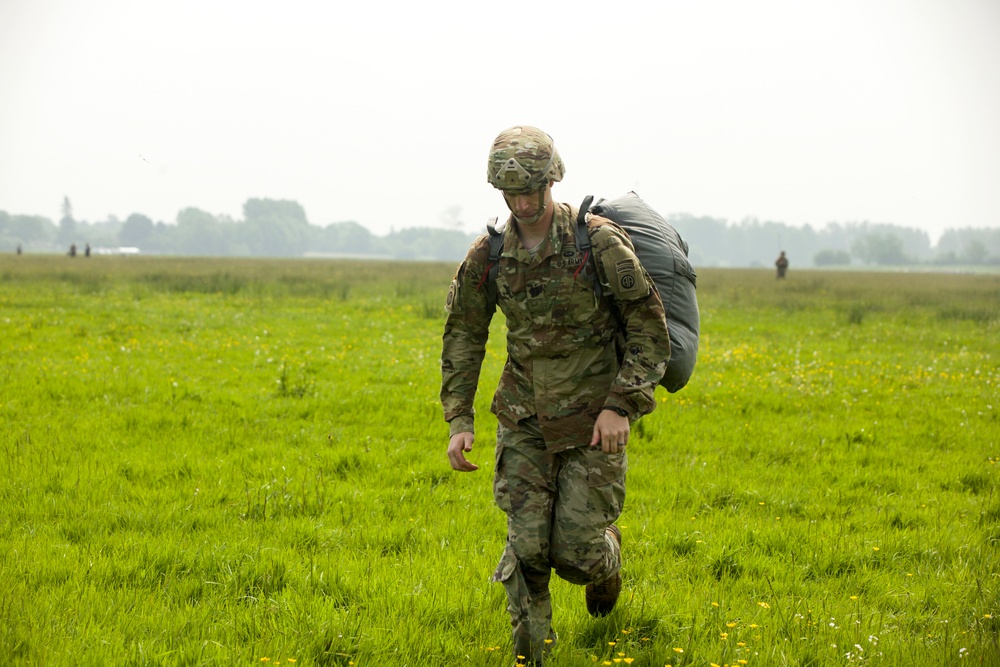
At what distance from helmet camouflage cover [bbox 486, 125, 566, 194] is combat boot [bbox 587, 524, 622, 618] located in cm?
185

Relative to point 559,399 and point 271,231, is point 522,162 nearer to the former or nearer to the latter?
point 559,399

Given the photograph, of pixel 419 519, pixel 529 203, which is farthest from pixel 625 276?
pixel 419 519

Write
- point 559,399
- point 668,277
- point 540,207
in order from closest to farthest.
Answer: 1. point 540,207
2. point 559,399
3. point 668,277

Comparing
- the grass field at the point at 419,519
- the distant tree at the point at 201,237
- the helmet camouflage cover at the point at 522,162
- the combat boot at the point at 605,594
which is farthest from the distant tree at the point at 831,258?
the helmet camouflage cover at the point at 522,162

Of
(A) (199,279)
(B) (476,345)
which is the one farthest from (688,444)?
(A) (199,279)

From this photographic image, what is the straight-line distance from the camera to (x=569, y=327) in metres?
3.88

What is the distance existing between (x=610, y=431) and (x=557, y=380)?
394 millimetres

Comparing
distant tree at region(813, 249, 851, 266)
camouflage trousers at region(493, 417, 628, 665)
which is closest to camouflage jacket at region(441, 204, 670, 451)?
camouflage trousers at region(493, 417, 628, 665)

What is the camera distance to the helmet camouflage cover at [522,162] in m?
3.60

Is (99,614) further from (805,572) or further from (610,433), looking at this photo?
(805,572)

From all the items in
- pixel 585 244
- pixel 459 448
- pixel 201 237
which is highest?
pixel 201 237

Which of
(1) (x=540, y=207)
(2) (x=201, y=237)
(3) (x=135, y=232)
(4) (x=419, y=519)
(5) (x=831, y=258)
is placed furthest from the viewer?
(5) (x=831, y=258)

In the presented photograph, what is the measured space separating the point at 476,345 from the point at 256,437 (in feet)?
15.4

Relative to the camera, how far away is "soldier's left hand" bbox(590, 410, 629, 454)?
3627 millimetres
